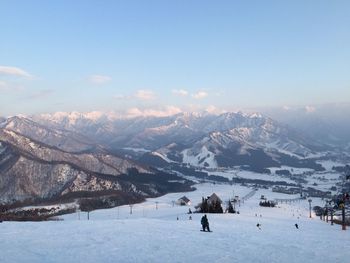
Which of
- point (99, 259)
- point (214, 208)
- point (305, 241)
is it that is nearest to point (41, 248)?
point (99, 259)

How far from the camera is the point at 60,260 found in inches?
1237

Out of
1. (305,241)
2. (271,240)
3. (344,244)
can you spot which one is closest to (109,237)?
(271,240)

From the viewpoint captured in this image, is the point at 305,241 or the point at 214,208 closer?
the point at 305,241

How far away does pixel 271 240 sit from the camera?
42781mm

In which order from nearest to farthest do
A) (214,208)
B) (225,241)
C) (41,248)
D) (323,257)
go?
(323,257) → (41,248) → (225,241) → (214,208)

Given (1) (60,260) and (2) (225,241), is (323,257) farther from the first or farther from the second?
(1) (60,260)

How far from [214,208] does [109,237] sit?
326 feet

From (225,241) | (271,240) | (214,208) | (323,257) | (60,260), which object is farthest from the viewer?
(214,208)

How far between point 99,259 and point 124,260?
1.82 m

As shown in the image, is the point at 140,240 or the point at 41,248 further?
the point at 140,240


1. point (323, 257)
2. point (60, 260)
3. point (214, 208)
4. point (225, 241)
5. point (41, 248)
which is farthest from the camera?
point (214, 208)

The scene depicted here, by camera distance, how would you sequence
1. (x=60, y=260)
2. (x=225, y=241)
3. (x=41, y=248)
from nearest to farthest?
(x=60, y=260) < (x=41, y=248) < (x=225, y=241)

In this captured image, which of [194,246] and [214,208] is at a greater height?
[194,246]

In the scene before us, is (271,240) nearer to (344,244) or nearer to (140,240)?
(344,244)
